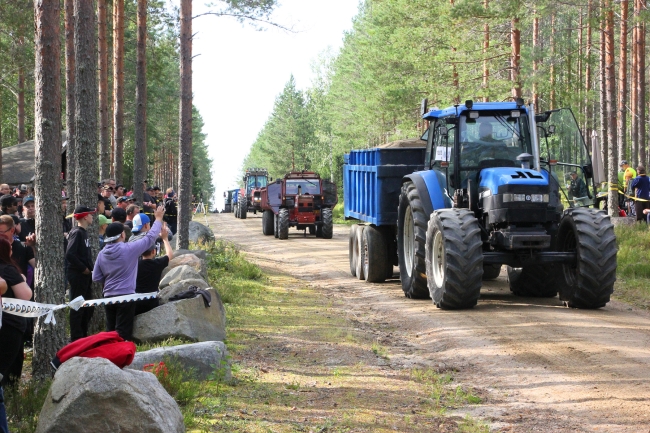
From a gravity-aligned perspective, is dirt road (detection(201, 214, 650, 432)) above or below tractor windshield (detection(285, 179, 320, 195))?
below

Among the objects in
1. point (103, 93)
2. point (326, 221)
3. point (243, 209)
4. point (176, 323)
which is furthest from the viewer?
point (243, 209)

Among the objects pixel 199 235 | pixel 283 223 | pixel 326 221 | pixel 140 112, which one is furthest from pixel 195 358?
pixel 283 223

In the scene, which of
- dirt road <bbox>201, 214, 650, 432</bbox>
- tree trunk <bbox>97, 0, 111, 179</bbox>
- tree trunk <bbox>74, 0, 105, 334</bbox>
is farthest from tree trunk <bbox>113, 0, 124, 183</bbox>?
tree trunk <bbox>74, 0, 105, 334</bbox>

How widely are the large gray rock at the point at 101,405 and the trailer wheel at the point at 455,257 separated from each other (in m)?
6.45

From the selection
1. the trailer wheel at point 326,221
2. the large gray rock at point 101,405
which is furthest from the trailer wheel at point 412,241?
the trailer wheel at point 326,221

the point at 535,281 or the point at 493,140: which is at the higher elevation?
the point at 493,140

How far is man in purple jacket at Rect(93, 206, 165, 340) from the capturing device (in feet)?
29.0

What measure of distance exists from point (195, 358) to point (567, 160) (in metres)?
7.93

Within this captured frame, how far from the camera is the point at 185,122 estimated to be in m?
18.4

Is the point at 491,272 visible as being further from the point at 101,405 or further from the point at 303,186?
the point at 303,186

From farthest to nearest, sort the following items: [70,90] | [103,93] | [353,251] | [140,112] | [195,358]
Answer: [103,93]
[140,112]
[70,90]
[353,251]
[195,358]

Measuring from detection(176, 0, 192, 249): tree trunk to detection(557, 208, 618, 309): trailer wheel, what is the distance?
8975 millimetres

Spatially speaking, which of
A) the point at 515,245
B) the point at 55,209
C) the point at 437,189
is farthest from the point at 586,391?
the point at 437,189

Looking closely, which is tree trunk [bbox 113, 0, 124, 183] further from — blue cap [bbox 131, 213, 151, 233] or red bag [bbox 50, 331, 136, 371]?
red bag [bbox 50, 331, 136, 371]
